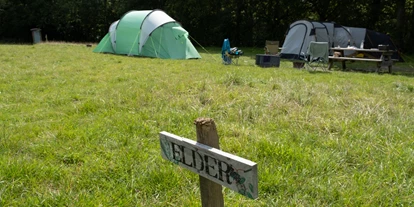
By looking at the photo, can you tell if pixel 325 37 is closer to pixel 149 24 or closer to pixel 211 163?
pixel 149 24

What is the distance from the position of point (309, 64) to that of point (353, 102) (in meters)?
5.37

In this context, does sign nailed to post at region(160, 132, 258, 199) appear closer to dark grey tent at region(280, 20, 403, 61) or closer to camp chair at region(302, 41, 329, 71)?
camp chair at region(302, 41, 329, 71)

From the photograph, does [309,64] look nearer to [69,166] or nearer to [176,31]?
[176,31]

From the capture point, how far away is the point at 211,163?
4.28 feet

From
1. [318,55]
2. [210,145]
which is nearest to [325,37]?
[318,55]

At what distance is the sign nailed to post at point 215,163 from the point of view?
1171 millimetres

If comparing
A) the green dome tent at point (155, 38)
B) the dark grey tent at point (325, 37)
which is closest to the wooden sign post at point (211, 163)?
the green dome tent at point (155, 38)

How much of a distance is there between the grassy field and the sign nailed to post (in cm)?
82

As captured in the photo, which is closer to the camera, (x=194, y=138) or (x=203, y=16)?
(x=194, y=138)

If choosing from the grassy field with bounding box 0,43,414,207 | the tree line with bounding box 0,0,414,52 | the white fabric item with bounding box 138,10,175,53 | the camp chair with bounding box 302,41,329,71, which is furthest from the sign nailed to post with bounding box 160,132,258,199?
the tree line with bounding box 0,0,414,52

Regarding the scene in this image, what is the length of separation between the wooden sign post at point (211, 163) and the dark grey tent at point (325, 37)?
12.5m

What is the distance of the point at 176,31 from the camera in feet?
38.4

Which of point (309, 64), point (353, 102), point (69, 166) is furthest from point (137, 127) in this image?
point (309, 64)

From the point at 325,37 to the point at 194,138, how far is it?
11.9m
